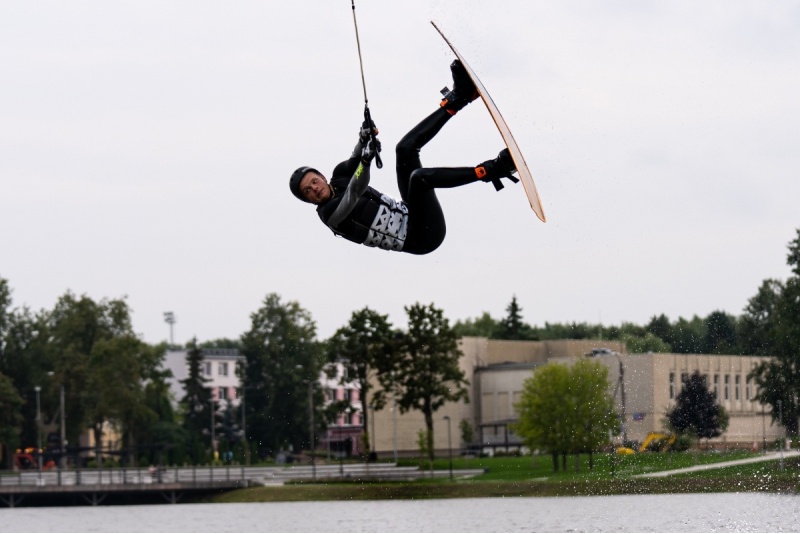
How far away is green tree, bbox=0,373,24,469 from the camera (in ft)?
244

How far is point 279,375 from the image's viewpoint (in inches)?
3169

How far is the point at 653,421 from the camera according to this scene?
40.6 metres

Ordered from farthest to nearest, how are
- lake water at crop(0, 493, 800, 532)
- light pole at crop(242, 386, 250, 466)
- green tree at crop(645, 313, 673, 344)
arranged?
1. light pole at crop(242, 386, 250, 466)
2. green tree at crop(645, 313, 673, 344)
3. lake water at crop(0, 493, 800, 532)

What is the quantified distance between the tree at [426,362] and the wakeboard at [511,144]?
4803 centimetres

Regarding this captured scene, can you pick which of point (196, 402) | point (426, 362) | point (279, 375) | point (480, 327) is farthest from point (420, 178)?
point (480, 327)

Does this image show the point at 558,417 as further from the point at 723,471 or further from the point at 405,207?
the point at 405,207

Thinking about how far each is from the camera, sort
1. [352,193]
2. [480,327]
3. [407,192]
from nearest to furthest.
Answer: [352,193]
[407,192]
[480,327]

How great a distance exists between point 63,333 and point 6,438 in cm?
693

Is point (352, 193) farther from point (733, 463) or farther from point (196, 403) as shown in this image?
point (196, 403)

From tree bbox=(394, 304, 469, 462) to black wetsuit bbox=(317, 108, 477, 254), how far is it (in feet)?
157

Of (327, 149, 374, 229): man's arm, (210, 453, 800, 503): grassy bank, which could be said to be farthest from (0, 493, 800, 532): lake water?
(327, 149, 374, 229): man's arm

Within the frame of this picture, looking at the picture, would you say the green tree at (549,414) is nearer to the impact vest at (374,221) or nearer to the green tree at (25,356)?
the impact vest at (374,221)

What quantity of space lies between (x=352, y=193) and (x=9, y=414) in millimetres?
70365

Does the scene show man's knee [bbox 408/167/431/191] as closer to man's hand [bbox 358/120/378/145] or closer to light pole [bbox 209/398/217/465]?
man's hand [bbox 358/120/378/145]
